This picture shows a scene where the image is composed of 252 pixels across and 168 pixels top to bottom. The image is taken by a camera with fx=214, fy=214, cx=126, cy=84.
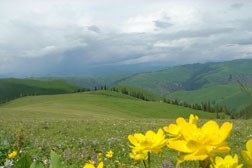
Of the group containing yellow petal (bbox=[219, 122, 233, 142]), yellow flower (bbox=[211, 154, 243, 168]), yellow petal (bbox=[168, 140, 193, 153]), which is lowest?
yellow flower (bbox=[211, 154, 243, 168])

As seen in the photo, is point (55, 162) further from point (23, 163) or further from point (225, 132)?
point (225, 132)

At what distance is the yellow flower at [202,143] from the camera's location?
1080mm

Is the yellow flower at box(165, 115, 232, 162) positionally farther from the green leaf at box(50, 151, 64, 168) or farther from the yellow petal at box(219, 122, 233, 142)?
the green leaf at box(50, 151, 64, 168)

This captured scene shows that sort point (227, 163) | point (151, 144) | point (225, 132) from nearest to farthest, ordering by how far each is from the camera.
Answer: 1. point (225, 132)
2. point (227, 163)
3. point (151, 144)

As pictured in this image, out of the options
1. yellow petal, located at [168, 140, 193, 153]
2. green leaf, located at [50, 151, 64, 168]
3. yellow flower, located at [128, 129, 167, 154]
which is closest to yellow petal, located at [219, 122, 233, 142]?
yellow petal, located at [168, 140, 193, 153]

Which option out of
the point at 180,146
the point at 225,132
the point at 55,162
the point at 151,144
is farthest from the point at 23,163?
the point at 225,132

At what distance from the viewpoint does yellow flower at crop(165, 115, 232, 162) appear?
3.54ft

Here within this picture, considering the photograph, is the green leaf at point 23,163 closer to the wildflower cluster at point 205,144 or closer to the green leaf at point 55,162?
the green leaf at point 55,162

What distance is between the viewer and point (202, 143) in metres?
1.12

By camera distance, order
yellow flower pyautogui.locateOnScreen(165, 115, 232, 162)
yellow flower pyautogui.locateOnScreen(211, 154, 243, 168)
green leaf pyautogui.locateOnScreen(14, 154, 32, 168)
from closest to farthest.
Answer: yellow flower pyautogui.locateOnScreen(165, 115, 232, 162) < yellow flower pyautogui.locateOnScreen(211, 154, 243, 168) < green leaf pyautogui.locateOnScreen(14, 154, 32, 168)

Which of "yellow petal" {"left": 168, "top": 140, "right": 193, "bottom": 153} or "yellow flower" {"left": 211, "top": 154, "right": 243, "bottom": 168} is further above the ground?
"yellow petal" {"left": 168, "top": 140, "right": 193, "bottom": 153}

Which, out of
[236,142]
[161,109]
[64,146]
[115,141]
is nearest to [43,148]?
[64,146]

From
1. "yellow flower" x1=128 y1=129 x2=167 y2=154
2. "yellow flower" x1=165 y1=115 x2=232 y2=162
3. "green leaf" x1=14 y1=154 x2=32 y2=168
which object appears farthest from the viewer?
"yellow flower" x1=128 y1=129 x2=167 y2=154

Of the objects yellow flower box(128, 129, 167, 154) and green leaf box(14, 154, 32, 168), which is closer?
green leaf box(14, 154, 32, 168)
